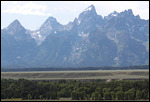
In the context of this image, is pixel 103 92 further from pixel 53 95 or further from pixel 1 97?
pixel 1 97

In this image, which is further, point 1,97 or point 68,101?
point 1,97

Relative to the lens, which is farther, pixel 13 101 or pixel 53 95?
pixel 53 95

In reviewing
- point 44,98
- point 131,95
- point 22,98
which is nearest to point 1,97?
point 22,98

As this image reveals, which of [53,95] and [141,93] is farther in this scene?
[53,95]

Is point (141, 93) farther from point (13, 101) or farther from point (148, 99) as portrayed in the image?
point (13, 101)

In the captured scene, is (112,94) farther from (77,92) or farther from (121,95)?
(77,92)

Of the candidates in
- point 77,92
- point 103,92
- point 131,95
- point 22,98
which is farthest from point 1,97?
point 131,95

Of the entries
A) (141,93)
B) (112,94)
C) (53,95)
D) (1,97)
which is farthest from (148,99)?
(1,97)
